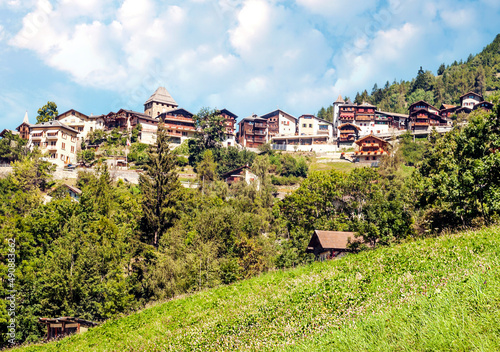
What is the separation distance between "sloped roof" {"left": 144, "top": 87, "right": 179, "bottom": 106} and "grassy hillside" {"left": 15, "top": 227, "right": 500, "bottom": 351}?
400ft

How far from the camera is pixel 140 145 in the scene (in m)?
110

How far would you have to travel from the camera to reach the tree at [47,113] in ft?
388

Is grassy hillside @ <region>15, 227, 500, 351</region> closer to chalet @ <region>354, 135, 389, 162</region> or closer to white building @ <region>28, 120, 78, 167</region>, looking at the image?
white building @ <region>28, 120, 78, 167</region>

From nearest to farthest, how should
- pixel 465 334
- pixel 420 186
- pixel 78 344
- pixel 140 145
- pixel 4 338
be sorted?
pixel 465 334 < pixel 78 344 < pixel 420 186 < pixel 4 338 < pixel 140 145

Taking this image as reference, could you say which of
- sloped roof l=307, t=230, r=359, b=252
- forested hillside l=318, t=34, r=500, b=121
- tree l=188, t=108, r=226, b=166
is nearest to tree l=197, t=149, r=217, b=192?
tree l=188, t=108, r=226, b=166

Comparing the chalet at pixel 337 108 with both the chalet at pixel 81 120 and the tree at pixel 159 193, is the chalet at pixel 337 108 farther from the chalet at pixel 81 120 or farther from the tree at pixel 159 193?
the tree at pixel 159 193

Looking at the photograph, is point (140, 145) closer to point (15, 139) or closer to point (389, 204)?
point (15, 139)

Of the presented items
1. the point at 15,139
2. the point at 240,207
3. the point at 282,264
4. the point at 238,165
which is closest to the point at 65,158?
the point at 15,139

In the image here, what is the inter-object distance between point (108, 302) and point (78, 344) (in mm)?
21498

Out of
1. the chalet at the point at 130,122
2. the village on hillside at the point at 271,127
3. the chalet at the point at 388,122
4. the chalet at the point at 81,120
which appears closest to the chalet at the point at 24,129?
the village on hillside at the point at 271,127

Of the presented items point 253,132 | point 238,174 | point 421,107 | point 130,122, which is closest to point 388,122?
point 421,107

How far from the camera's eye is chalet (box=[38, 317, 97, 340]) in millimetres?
31791

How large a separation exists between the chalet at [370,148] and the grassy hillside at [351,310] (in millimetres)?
90869

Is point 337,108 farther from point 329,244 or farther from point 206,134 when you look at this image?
point 329,244
